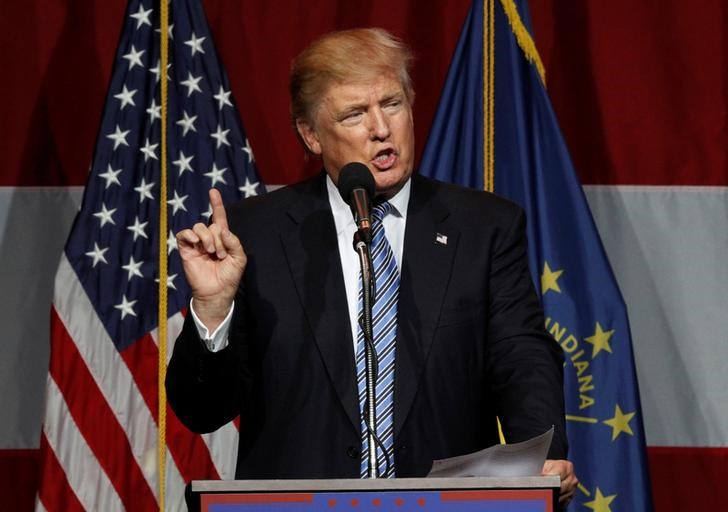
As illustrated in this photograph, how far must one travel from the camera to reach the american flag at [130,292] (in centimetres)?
360

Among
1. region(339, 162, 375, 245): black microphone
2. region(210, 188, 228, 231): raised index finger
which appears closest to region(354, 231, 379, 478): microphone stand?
region(339, 162, 375, 245): black microphone

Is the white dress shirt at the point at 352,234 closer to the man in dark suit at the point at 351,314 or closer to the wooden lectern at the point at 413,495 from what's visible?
the man in dark suit at the point at 351,314

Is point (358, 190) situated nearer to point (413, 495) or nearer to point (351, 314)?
point (351, 314)

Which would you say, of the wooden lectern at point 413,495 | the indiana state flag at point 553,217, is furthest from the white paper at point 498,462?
the indiana state flag at point 553,217

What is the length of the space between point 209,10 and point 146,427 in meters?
1.41

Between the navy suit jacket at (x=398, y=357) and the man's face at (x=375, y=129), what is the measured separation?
0.09 meters

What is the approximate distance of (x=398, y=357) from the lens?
230 centimetres

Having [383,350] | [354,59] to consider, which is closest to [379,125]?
[354,59]

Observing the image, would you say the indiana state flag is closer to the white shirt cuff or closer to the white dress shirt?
the white dress shirt

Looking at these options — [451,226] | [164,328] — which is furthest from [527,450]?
[164,328]

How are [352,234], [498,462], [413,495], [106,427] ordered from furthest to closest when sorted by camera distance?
1. [106,427]
2. [352,234]
3. [498,462]
4. [413,495]

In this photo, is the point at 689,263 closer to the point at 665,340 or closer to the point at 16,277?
the point at 665,340

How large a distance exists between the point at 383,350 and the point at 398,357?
1.2 inches

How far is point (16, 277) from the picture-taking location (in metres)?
4.10
